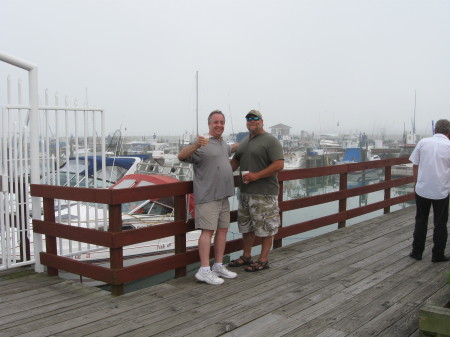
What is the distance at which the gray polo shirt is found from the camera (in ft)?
14.8

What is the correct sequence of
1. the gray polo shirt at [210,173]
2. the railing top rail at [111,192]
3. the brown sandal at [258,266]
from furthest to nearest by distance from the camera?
1. the brown sandal at [258,266]
2. the gray polo shirt at [210,173]
3. the railing top rail at [111,192]

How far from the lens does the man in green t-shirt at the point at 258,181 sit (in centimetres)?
475

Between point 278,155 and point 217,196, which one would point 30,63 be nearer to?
point 217,196

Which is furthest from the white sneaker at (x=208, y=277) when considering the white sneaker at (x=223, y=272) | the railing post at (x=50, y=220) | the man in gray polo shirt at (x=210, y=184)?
the railing post at (x=50, y=220)

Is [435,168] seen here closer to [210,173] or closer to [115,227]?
[210,173]

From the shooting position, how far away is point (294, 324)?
11.7 feet

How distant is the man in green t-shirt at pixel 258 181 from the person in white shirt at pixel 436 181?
1843 mm

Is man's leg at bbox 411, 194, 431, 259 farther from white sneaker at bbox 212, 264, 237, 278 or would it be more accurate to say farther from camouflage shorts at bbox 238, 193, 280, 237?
white sneaker at bbox 212, 264, 237, 278

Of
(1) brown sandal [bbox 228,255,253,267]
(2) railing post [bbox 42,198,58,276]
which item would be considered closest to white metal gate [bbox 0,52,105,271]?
(2) railing post [bbox 42,198,58,276]

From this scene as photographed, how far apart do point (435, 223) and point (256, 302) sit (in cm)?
266

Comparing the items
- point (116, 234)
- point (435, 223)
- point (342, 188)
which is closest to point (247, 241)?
point (116, 234)

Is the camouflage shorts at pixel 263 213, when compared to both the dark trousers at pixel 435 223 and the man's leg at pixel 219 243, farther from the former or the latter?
the dark trousers at pixel 435 223

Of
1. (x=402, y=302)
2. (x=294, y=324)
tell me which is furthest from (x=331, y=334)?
(x=402, y=302)

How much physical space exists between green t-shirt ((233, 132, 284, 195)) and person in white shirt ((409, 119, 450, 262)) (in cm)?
185
